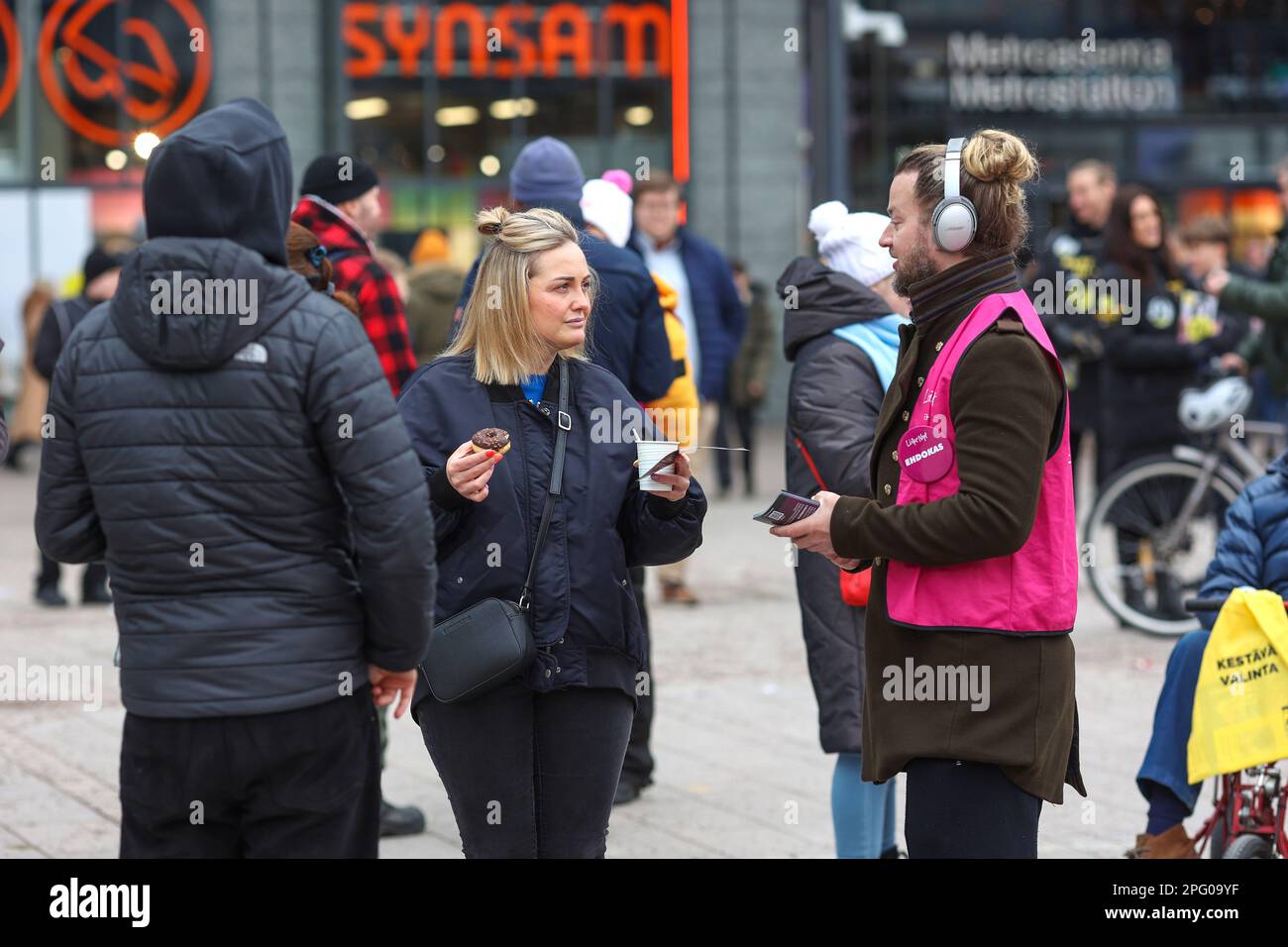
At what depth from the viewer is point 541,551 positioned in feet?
13.3

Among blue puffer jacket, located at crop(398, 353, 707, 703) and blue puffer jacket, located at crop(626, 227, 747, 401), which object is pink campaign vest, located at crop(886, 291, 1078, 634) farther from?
blue puffer jacket, located at crop(626, 227, 747, 401)

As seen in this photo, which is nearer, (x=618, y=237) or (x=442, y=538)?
(x=442, y=538)

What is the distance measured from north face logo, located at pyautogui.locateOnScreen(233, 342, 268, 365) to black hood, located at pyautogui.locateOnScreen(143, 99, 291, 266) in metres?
0.21

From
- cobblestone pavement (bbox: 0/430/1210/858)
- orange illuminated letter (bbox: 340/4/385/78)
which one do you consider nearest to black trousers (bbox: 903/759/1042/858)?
cobblestone pavement (bbox: 0/430/1210/858)

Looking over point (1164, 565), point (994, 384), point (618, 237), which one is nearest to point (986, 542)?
point (994, 384)

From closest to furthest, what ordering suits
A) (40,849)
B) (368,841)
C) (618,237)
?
1. (368,841)
2. (40,849)
3. (618,237)

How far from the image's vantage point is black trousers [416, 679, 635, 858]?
408 cm

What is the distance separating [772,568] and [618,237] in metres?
5.46

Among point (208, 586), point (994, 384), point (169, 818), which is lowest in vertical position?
point (169, 818)

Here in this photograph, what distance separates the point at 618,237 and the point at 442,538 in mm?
2812

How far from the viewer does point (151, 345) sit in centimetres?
342
